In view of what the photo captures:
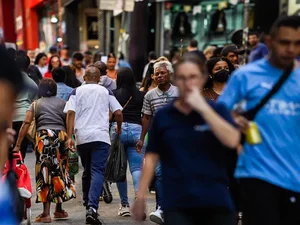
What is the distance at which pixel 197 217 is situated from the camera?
4676 mm

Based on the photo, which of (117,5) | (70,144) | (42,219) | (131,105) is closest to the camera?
(70,144)

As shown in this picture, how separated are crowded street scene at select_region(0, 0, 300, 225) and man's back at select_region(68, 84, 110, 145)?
11mm

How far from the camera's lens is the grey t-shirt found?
29.2ft

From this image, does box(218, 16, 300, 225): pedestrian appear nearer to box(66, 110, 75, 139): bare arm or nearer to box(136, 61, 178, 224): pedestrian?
Answer: box(136, 61, 178, 224): pedestrian

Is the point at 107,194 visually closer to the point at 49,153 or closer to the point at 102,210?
the point at 102,210

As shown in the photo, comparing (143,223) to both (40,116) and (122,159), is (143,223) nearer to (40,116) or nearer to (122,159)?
(122,159)

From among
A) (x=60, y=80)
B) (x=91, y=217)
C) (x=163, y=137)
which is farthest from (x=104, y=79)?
(x=163, y=137)

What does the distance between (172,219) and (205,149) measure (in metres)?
0.47

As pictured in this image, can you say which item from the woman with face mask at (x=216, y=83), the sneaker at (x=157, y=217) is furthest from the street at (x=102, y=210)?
the woman with face mask at (x=216, y=83)

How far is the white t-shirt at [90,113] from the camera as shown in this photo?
8.67 metres

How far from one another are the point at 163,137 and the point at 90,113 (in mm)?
4086

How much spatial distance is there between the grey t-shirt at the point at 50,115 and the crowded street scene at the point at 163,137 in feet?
0.04

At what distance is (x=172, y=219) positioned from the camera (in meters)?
4.66

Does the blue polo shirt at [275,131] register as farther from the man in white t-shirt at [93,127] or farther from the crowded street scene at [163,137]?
the man in white t-shirt at [93,127]
